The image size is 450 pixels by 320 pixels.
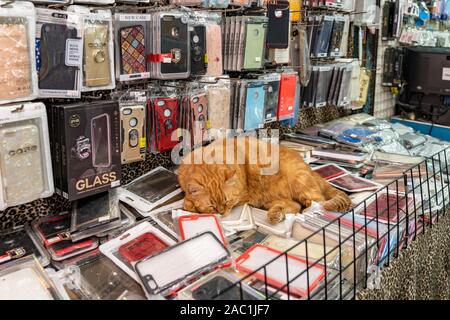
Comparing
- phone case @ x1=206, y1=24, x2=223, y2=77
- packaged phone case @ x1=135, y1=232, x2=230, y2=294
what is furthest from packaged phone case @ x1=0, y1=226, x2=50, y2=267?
phone case @ x1=206, y1=24, x2=223, y2=77

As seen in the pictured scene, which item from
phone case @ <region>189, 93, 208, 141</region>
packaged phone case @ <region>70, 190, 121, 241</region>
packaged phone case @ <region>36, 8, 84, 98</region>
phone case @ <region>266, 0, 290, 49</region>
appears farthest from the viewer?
phone case @ <region>266, 0, 290, 49</region>

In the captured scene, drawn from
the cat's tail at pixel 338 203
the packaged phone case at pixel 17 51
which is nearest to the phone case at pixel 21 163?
the packaged phone case at pixel 17 51

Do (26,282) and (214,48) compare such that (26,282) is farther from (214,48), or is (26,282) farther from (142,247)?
(214,48)

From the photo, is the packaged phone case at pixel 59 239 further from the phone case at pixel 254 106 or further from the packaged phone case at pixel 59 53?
the phone case at pixel 254 106

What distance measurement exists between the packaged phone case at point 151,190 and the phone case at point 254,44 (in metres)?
0.72

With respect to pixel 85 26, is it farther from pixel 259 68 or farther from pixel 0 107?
pixel 259 68

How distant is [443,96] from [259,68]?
2000mm

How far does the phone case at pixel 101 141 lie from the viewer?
1.55m

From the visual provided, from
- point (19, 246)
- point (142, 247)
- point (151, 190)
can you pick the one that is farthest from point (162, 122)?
point (19, 246)

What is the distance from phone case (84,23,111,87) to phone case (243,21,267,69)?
2.65ft

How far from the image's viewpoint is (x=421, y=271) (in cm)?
A: 176

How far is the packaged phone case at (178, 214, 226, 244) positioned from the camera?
4.96 feet

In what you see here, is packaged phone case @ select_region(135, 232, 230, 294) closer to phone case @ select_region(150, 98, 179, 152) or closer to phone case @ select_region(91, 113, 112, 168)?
phone case @ select_region(91, 113, 112, 168)

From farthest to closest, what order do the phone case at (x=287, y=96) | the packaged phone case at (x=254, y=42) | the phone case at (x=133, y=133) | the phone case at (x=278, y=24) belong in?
the phone case at (x=287, y=96) → the phone case at (x=278, y=24) → the packaged phone case at (x=254, y=42) → the phone case at (x=133, y=133)
